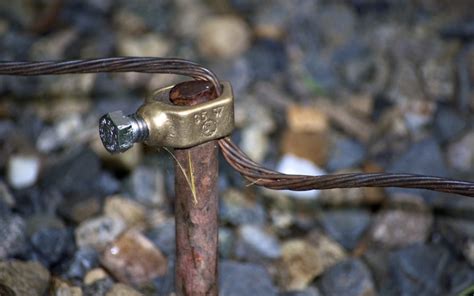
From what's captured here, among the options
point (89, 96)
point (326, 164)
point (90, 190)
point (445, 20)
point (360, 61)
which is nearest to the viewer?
point (90, 190)

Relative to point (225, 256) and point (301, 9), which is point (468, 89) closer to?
point (301, 9)

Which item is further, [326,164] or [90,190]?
[326,164]

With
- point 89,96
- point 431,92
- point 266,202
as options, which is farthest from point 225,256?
point 431,92

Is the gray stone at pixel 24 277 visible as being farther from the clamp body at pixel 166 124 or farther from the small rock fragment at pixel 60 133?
the small rock fragment at pixel 60 133

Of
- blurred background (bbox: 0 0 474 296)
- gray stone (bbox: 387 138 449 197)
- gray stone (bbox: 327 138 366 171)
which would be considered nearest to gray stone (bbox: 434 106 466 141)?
blurred background (bbox: 0 0 474 296)

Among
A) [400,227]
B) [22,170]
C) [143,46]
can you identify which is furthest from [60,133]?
[400,227]

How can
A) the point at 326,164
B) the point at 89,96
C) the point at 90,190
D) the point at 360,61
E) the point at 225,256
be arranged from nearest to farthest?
the point at 225,256
the point at 90,190
the point at 326,164
the point at 89,96
the point at 360,61

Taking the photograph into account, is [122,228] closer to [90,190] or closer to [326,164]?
[90,190]
